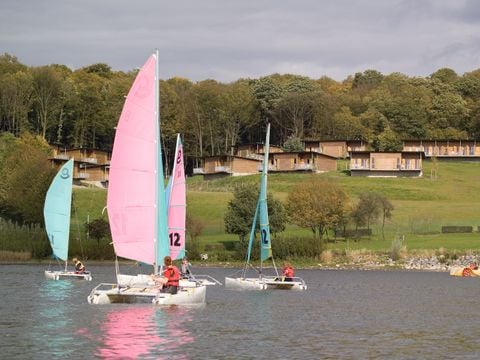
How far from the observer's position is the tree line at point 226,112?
16700 cm

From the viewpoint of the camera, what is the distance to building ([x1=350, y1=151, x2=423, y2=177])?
150m

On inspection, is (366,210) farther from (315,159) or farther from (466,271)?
(315,159)

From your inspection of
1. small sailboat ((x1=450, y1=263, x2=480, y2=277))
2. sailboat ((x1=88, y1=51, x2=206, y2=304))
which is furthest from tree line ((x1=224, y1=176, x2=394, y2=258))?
sailboat ((x1=88, y1=51, x2=206, y2=304))

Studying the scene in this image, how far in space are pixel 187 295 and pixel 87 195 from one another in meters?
88.4

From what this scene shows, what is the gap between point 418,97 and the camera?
18200 cm

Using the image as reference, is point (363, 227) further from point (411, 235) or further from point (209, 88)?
point (209, 88)

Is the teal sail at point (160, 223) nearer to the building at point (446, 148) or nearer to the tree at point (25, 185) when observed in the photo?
the tree at point (25, 185)

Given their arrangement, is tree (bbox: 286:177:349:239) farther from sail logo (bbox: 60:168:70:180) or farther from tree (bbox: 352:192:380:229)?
sail logo (bbox: 60:168:70:180)

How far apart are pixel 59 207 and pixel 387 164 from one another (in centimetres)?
9215

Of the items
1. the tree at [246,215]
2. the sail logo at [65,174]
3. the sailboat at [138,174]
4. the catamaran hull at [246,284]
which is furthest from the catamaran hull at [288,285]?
the tree at [246,215]

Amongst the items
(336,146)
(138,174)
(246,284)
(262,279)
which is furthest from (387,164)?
(138,174)

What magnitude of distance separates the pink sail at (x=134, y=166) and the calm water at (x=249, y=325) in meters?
3.43

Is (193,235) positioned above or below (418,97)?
below

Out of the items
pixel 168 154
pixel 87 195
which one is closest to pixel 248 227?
pixel 87 195
